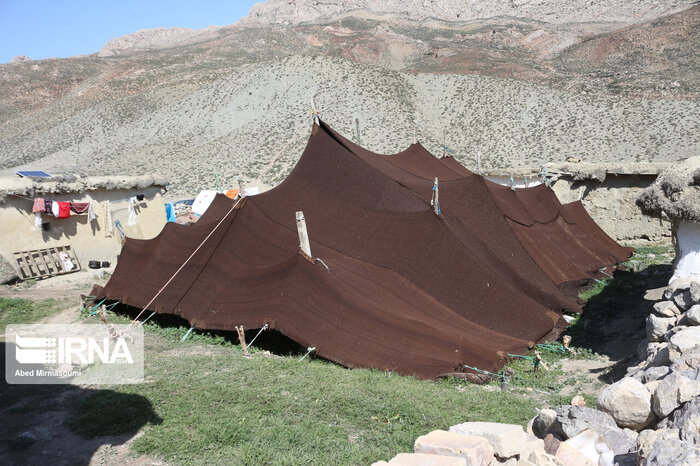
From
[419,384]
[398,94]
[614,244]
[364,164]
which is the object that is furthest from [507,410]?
[398,94]

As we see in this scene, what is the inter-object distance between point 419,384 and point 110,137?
1818 inches

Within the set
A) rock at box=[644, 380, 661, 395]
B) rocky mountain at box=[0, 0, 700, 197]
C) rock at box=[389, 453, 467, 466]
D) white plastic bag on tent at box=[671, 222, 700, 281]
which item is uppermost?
rocky mountain at box=[0, 0, 700, 197]

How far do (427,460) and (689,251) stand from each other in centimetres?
484

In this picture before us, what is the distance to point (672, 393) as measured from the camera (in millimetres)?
3496

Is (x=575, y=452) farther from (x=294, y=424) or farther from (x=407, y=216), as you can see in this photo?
(x=407, y=216)

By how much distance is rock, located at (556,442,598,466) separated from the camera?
135 inches

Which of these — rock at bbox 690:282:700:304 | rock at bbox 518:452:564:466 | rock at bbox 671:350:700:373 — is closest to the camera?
rock at bbox 518:452:564:466

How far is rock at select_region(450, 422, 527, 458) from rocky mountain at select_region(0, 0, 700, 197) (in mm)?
12183

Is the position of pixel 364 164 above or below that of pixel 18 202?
above

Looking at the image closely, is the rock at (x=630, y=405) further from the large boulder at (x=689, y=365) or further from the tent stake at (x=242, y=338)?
the tent stake at (x=242, y=338)

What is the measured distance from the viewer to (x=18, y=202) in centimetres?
1144

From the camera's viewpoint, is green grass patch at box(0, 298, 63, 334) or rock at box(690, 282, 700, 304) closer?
rock at box(690, 282, 700, 304)

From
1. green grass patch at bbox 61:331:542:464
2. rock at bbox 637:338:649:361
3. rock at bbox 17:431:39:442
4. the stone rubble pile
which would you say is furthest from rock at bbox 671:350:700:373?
rock at bbox 17:431:39:442

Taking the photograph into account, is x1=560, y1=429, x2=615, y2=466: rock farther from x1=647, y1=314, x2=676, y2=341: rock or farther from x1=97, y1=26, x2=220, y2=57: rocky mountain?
x1=97, y1=26, x2=220, y2=57: rocky mountain
